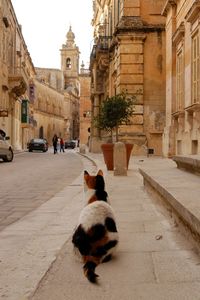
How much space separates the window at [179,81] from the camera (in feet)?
57.5

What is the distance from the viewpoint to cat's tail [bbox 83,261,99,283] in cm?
330

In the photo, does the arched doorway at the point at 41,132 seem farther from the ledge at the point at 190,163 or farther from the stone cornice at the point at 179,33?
the ledge at the point at 190,163

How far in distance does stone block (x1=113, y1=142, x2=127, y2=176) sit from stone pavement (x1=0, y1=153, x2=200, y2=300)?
6.16 metres

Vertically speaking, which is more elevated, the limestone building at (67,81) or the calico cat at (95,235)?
the limestone building at (67,81)

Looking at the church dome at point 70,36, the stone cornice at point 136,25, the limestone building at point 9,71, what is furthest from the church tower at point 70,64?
the stone cornice at point 136,25

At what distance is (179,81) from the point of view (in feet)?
59.0

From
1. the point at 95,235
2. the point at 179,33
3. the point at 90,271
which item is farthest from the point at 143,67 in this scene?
the point at 90,271

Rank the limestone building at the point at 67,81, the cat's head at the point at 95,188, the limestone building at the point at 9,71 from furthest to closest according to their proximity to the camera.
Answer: the limestone building at the point at 67,81 → the limestone building at the point at 9,71 → the cat's head at the point at 95,188

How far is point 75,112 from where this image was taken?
110438 millimetres

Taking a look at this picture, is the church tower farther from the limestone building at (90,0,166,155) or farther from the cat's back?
the cat's back

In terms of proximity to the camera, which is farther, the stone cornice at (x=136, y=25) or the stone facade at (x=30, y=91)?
the stone facade at (x=30, y=91)

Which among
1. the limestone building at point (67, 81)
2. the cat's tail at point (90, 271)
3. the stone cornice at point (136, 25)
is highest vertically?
the limestone building at point (67, 81)

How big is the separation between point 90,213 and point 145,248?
792mm

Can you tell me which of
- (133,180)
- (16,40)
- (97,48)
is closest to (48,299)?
(133,180)
